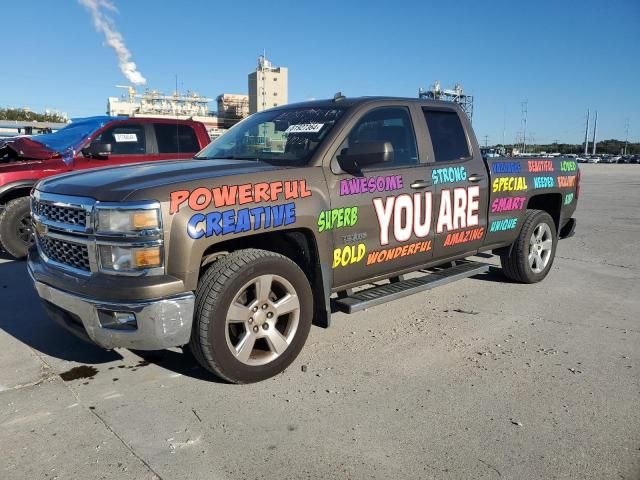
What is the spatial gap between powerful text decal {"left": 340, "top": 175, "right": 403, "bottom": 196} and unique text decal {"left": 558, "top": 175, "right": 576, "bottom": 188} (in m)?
2.80

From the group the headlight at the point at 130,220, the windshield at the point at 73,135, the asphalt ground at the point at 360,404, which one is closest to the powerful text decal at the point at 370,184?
the asphalt ground at the point at 360,404

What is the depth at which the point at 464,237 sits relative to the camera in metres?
4.89

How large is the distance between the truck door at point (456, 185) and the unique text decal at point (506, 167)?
17 cm

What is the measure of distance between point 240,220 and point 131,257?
0.68 m

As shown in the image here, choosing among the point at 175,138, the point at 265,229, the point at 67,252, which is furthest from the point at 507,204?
the point at 175,138

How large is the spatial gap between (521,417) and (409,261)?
5.47 feet

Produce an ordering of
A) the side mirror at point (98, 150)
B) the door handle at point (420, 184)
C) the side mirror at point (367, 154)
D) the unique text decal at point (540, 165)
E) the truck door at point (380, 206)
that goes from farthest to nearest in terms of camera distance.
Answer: the side mirror at point (98, 150), the unique text decal at point (540, 165), the door handle at point (420, 184), the truck door at point (380, 206), the side mirror at point (367, 154)

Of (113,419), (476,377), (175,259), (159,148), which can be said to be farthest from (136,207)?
(159,148)

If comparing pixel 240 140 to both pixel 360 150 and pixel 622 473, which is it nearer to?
pixel 360 150

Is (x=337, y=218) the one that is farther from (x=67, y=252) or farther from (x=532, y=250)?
(x=532, y=250)

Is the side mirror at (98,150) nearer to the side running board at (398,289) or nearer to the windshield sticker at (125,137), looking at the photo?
the windshield sticker at (125,137)

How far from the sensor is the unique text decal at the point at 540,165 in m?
5.67

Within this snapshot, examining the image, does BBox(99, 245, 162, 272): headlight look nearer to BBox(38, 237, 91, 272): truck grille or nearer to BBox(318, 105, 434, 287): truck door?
BBox(38, 237, 91, 272): truck grille

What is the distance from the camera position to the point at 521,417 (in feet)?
10.0
